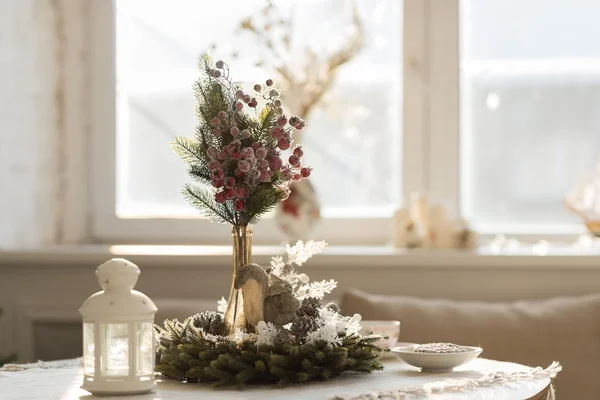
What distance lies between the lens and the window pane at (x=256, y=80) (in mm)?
2826

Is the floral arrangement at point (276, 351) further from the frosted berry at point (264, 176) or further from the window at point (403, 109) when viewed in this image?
the window at point (403, 109)

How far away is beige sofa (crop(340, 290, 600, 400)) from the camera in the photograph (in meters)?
2.20

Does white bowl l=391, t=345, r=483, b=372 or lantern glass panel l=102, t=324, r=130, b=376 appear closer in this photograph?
lantern glass panel l=102, t=324, r=130, b=376

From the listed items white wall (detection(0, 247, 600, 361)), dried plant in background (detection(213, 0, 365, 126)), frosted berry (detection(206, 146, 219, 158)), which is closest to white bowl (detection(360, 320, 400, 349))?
frosted berry (detection(206, 146, 219, 158))

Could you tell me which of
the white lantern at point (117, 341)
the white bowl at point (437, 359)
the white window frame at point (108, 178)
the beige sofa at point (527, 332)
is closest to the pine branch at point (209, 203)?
the white lantern at point (117, 341)

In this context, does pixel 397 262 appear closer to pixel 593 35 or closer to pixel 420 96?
pixel 420 96

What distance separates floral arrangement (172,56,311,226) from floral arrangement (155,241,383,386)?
107mm

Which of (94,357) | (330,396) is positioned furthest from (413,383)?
(94,357)

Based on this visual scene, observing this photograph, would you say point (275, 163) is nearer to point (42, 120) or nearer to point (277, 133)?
point (277, 133)

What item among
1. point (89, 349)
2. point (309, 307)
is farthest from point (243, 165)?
point (89, 349)

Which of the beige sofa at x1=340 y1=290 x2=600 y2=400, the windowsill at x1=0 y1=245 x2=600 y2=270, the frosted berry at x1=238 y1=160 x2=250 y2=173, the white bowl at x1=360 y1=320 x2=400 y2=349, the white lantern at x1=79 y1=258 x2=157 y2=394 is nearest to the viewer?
the white lantern at x1=79 y1=258 x2=157 y2=394

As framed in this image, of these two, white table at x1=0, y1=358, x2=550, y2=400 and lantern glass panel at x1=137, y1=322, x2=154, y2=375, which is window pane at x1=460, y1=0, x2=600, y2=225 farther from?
lantern glass panel at x1=137, y1=322, x2=154, y2=375

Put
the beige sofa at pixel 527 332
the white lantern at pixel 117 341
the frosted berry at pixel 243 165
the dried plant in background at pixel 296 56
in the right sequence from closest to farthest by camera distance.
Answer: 1. the white lantern at pixel 117 341
2. the frosted berry at pixel 243 165
3. the beige sofa at pixel 527 332
4. the dried plant in background at pixel 296 56

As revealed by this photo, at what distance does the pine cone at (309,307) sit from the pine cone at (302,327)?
2cm
